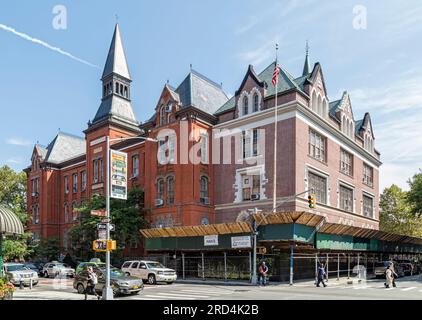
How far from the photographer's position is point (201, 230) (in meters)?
34.5

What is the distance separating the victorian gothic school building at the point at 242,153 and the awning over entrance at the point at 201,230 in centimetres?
17

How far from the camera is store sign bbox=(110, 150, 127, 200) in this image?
2005 centimetres

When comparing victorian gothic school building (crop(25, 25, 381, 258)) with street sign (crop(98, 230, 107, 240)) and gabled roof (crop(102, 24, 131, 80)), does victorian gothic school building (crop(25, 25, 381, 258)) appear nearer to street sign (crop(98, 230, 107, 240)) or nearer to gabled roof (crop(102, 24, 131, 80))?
gabled roof (crop(102, 24, 131, 80))

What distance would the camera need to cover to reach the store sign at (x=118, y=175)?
65.8ft

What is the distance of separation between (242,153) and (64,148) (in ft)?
125

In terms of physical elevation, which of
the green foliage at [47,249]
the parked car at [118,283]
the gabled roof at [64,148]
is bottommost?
the green foliage at [47,249]

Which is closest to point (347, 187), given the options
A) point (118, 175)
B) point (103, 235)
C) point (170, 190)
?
point (170, 190)

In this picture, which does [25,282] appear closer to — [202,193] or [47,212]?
[202,193]

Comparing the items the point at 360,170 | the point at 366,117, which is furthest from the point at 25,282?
the point at 366,117

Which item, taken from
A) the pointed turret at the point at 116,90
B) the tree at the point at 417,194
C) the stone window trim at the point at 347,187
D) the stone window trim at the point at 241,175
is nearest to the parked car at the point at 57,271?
the stone window trim at the point at 241,175

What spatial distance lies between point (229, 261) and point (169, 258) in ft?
24.0

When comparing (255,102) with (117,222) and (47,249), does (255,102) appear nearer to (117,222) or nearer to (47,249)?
(117,222)

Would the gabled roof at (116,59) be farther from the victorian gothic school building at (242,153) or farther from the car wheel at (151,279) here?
the car wheel at (151,279)

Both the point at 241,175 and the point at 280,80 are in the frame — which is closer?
the point at 280,80
